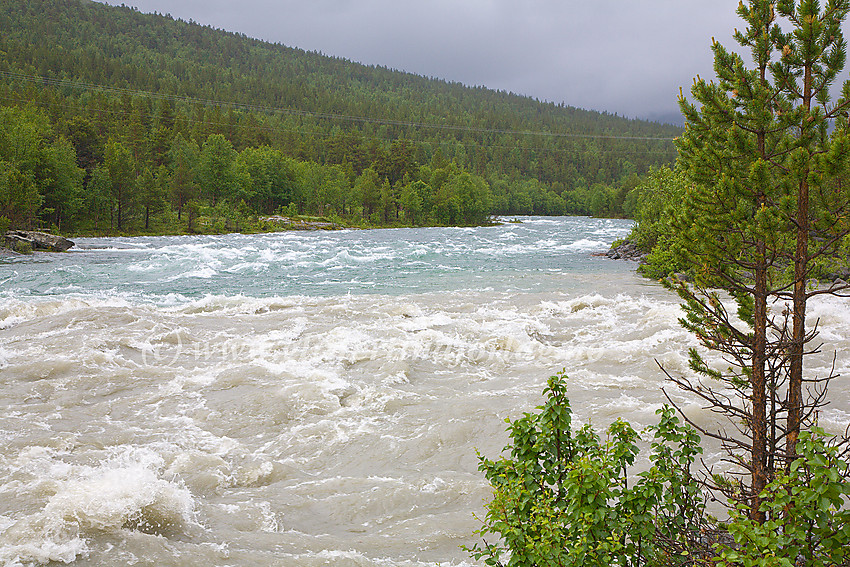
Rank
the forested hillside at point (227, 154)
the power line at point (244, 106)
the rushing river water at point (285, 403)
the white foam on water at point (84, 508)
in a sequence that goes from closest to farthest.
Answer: the white foam on water at point (84, 508) < the rushing river water at point (285, 403) < the forested hillside at point (227, 154) < the power line at point (244, 106)

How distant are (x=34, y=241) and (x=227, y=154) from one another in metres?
40.7

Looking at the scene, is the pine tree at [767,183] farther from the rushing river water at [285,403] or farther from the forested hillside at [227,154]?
the forested hillside at [227,154]

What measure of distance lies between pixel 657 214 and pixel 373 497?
122 feet

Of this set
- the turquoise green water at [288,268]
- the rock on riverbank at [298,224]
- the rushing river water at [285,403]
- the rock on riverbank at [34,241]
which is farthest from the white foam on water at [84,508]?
the rock on riverbank at [298,224]

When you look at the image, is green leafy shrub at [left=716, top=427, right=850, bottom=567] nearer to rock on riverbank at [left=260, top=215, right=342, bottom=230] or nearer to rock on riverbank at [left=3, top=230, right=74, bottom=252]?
rock on riverbank at [left=3, top=230, right=74, bottom=252]

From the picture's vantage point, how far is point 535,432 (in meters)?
4.54

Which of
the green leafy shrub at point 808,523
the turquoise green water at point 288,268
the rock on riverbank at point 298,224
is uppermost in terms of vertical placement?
the rock on riverbank at point 298,224

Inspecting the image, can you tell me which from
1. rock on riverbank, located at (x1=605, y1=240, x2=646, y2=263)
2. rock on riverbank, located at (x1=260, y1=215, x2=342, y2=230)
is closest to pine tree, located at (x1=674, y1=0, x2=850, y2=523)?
rock on riverbank, located at (x1=605, y1=240, x2=646, y2=263)

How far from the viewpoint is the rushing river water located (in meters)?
7.08

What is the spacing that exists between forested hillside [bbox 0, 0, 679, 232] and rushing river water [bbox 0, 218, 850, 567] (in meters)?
37.3

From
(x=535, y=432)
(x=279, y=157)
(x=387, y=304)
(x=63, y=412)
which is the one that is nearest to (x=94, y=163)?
(x=279, y=157)

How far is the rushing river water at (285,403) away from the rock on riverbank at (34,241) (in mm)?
16833

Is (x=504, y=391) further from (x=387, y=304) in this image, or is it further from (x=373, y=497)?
(x=387, y=304)

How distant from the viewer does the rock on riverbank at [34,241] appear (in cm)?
3950
